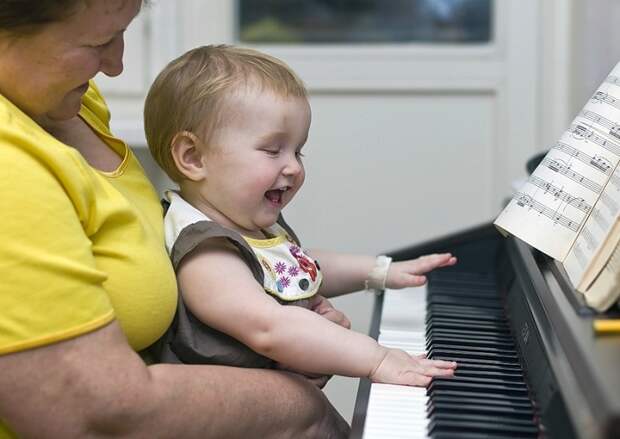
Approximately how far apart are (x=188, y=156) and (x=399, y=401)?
47cm

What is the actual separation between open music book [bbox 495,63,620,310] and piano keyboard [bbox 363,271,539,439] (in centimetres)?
16

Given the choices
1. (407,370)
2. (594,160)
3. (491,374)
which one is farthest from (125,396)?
(594,160)

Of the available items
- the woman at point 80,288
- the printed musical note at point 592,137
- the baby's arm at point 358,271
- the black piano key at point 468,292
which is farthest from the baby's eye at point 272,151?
the black piano key at point 468,292

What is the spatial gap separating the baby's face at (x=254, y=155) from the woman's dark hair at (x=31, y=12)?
0.30 meters

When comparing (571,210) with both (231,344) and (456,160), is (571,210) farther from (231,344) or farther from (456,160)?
(456,160)

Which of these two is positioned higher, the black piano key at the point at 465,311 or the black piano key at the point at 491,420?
the black piano key at the point at 491,420

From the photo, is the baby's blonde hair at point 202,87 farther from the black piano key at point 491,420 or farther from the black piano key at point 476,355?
the black piano key at point 491,420

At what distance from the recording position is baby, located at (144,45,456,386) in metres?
1.34

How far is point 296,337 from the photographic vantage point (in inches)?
52.5

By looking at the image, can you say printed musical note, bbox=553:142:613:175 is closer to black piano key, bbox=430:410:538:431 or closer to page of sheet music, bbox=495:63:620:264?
page of sheet music, bbox=495:63:620:264

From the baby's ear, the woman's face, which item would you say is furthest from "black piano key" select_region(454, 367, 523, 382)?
the woman's face

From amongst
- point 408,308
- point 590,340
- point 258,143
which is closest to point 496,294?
point 408,308

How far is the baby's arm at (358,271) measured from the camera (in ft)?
5.68

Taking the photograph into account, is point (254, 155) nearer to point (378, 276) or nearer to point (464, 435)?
point (378, 276)
